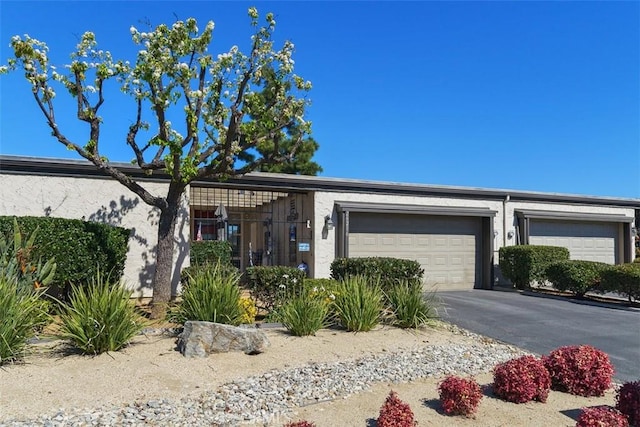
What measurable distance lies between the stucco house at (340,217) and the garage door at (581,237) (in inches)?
1.5

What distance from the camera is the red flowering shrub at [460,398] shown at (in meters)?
4.39

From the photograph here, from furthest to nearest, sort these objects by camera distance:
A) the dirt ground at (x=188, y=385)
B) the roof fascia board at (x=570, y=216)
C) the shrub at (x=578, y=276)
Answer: the roof fascia board at (x=570, y=216)
the shrub at (x=578, y=276)
the dirt ground at (x=188, y=385)

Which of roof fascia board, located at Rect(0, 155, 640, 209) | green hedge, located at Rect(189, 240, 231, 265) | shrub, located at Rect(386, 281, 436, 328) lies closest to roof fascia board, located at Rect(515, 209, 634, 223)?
roof fascia board, located at Rect(0, 155, 640, 209)

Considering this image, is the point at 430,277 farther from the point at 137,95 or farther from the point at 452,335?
the point at 137,95

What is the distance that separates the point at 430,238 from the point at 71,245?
1026 centimetres

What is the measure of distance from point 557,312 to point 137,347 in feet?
29.4

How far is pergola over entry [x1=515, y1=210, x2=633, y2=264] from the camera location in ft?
53.3

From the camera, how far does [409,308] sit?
25.6ft

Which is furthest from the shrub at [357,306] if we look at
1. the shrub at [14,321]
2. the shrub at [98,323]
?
the shrub at [14,321]

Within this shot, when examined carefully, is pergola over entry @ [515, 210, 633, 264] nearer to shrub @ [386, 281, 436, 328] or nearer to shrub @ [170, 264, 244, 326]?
shrub @ [386, 281, 436, 328]

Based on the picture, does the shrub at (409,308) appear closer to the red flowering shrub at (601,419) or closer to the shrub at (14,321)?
the red flowering shrub at (601,419)

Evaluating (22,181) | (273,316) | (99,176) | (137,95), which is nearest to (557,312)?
(273,316)

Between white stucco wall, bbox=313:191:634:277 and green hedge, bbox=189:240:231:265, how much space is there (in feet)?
8.69

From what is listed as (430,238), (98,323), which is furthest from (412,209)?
(98,323)
